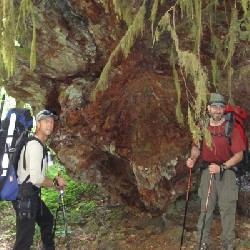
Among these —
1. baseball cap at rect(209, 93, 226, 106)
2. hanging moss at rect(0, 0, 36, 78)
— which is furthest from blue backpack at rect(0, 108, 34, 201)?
baseball cap at rect(209, 93, 226, 106)

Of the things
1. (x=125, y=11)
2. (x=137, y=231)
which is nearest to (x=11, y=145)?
(x=125, y=11)

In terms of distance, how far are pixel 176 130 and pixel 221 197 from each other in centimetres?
164

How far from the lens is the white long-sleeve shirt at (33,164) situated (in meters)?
5.44

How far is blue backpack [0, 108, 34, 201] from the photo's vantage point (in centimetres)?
555

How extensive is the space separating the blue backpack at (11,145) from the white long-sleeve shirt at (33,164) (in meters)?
0.09

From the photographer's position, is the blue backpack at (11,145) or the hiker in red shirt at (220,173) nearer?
the blue backpack at (11,145)

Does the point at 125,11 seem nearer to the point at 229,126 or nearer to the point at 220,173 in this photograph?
the point at 229,126

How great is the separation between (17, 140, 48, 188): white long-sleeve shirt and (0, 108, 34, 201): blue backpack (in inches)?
3.5

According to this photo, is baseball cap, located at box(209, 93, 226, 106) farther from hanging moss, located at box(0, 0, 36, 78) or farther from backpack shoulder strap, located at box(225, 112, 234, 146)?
hanging moss, located at box(0, 0, 36, 78)

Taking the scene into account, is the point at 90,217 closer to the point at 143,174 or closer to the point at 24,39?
the point at 143,174

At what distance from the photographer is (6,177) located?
5547 millimetres

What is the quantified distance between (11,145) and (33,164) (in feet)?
1.92

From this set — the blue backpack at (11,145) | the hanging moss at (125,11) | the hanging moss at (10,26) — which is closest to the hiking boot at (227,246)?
the blue backpack at (11,145)

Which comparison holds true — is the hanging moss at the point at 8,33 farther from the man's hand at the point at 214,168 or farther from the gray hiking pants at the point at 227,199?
the gray hiking pants at the point at 227,199
